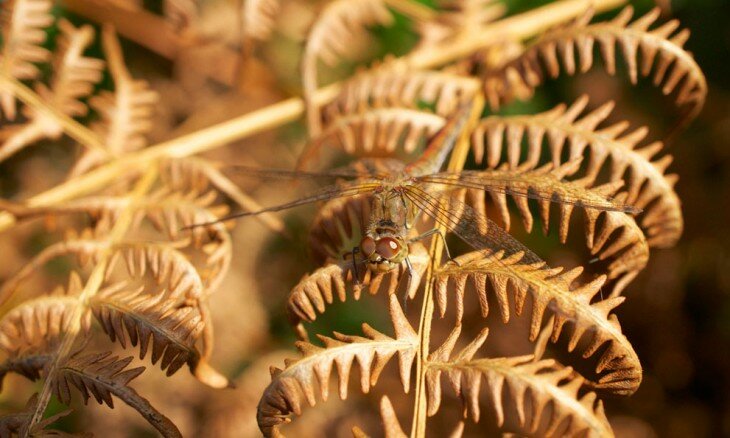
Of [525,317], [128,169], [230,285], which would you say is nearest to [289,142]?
[230,285]

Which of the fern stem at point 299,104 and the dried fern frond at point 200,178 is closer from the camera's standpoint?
the dried fern frond at point 200,178

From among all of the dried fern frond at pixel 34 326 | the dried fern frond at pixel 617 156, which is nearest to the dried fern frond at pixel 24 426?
the dried fern frond at pixel 34 326

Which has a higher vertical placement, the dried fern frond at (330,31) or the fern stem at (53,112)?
the dried fern frond at (330,31)

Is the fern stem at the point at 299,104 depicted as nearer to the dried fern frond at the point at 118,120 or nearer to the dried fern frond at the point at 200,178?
the dried fern frond at the point at 118,120

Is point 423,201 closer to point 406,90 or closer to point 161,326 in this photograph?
point 406,90

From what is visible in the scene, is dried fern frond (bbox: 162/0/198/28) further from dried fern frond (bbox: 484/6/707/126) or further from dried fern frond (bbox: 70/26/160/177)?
dried fern frond (bbox: 484/6/707/126)

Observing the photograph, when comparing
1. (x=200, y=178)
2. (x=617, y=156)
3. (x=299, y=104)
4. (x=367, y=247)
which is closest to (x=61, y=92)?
(x=200, y=178)

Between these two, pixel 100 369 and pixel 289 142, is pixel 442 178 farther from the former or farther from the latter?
pixel 289 142
